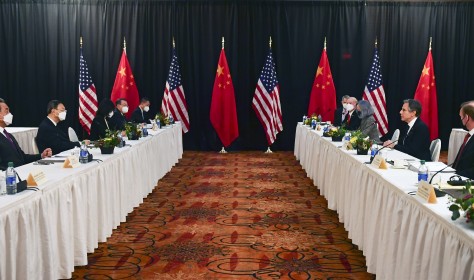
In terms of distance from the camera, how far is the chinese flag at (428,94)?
1070 centimetres

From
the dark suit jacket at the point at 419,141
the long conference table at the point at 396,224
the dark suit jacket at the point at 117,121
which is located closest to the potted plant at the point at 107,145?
the long conference table at the point at 396,224

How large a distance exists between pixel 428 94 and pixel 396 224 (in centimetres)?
812

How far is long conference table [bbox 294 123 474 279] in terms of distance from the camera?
2498 millimetres

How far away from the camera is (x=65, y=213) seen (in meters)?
3.63

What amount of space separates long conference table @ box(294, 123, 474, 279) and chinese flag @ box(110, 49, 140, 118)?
6017 mm

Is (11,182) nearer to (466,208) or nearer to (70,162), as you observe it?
(70,162)

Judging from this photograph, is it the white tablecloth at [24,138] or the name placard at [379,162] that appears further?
the white tablecloth at [24,138]

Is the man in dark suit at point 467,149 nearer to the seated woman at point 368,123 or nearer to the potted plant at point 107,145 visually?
the seated woman at point 368,123

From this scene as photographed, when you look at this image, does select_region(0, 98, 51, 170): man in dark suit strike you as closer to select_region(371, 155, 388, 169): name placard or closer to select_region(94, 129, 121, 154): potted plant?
select_region(94, 129, 121, 154): potted plant

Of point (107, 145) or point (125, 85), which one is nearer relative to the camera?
point (107, 145)

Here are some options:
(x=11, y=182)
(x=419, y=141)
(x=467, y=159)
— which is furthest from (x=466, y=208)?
(x=419, y=141)

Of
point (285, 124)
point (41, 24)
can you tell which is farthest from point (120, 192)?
point (41, 24)

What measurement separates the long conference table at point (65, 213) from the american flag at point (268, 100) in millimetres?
4906

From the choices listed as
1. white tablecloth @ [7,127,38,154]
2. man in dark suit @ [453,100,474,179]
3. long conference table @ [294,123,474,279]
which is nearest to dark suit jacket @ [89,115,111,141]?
white tablecloth @ [7,127,38,154]
